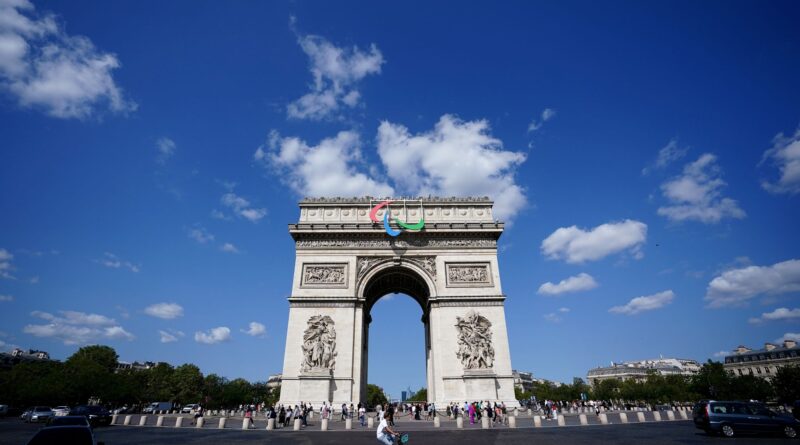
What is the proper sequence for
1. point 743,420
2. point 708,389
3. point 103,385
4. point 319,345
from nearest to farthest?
point 743,420 → point 319,345 → point 103,385 → point 708,389

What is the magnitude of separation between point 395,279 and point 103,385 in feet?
127

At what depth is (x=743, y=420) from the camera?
507 inches

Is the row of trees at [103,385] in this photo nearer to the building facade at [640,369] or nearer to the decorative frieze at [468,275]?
the decorative frieze at [468,275]

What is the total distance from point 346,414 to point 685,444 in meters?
17.2

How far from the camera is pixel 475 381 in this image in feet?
82.4

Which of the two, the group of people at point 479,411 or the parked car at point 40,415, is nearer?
the group of people at point 479,411

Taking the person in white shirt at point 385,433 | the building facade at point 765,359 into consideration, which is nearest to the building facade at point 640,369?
the building facade at point 765,359

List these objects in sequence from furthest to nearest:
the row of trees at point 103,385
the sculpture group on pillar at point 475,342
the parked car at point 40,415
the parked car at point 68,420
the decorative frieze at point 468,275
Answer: the row of trees at point 103,385 → the decorative frieze at point 468,275 → the sculpture group on pillar at point 475,342 → the parked car at point 40,415 → the parked car at point 68,420

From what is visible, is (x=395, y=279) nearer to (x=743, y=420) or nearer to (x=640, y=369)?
(x=743, y=420)


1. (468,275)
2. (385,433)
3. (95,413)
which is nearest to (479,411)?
(468,275)

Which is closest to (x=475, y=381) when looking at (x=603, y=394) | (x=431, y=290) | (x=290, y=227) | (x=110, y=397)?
(x=431, y=290)

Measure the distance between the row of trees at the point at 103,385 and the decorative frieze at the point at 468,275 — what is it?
27.2 m

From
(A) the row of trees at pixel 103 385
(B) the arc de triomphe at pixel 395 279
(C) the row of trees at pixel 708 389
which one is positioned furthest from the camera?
(C) the row of trees at pixel 708 389

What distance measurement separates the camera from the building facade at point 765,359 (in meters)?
65.1
